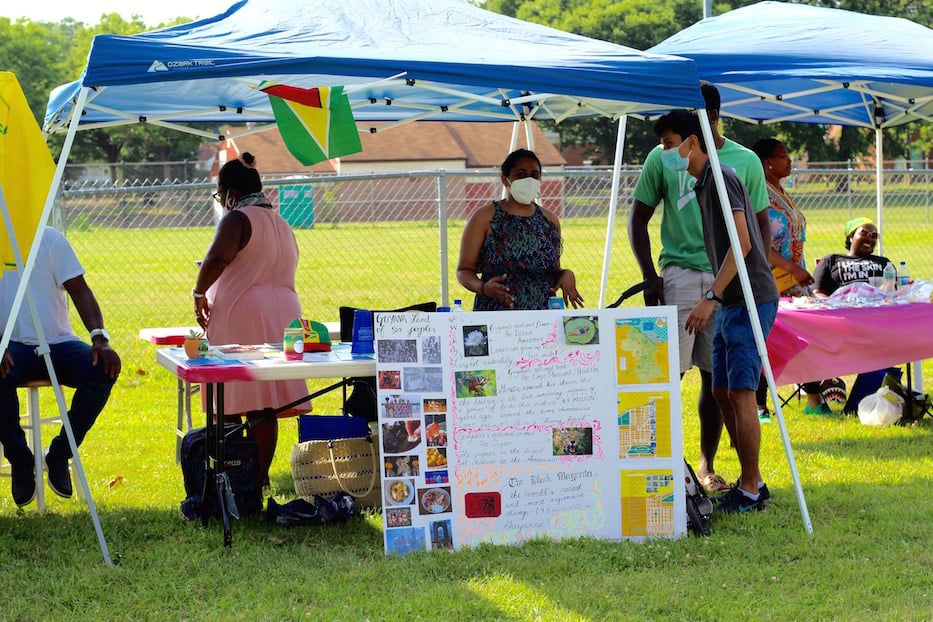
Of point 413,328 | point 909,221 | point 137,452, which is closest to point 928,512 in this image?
point 413,328

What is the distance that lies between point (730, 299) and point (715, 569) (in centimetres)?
135

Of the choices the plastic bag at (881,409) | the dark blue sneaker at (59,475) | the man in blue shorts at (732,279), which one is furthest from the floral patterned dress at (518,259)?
the plastic bag at (881,409)

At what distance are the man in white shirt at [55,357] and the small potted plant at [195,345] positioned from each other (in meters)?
0.51

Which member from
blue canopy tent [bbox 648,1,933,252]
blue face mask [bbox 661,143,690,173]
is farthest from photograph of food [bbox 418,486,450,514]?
blue canopy tent [bbox 648,1,933,252]

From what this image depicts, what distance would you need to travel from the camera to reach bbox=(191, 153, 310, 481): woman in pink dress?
582 centimetres

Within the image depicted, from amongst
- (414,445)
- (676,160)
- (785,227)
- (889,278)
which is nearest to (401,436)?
(414,445)

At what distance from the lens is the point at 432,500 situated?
4980 millimetres

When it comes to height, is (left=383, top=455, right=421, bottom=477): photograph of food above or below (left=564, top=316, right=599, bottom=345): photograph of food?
below

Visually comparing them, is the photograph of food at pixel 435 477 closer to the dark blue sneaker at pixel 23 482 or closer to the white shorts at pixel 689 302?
the white shorts at pixel 689 302

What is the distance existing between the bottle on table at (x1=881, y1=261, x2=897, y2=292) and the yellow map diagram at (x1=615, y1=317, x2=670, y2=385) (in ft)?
10.8

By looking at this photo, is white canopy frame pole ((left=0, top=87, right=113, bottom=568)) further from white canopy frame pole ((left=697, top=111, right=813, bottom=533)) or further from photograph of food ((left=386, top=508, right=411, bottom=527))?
white canopy frame pole ((left=697, top=111, right=813, bottom=533))

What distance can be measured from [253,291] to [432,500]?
1.63 m

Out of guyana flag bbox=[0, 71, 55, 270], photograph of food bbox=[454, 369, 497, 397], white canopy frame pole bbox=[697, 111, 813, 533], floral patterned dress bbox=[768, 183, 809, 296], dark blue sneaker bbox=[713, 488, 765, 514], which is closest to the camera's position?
guyana flag bbox=[0, 71, 55, 270]

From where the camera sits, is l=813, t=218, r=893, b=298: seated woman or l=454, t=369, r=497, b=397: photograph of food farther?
l=813, t=218, r=893, b=298: seated woman
